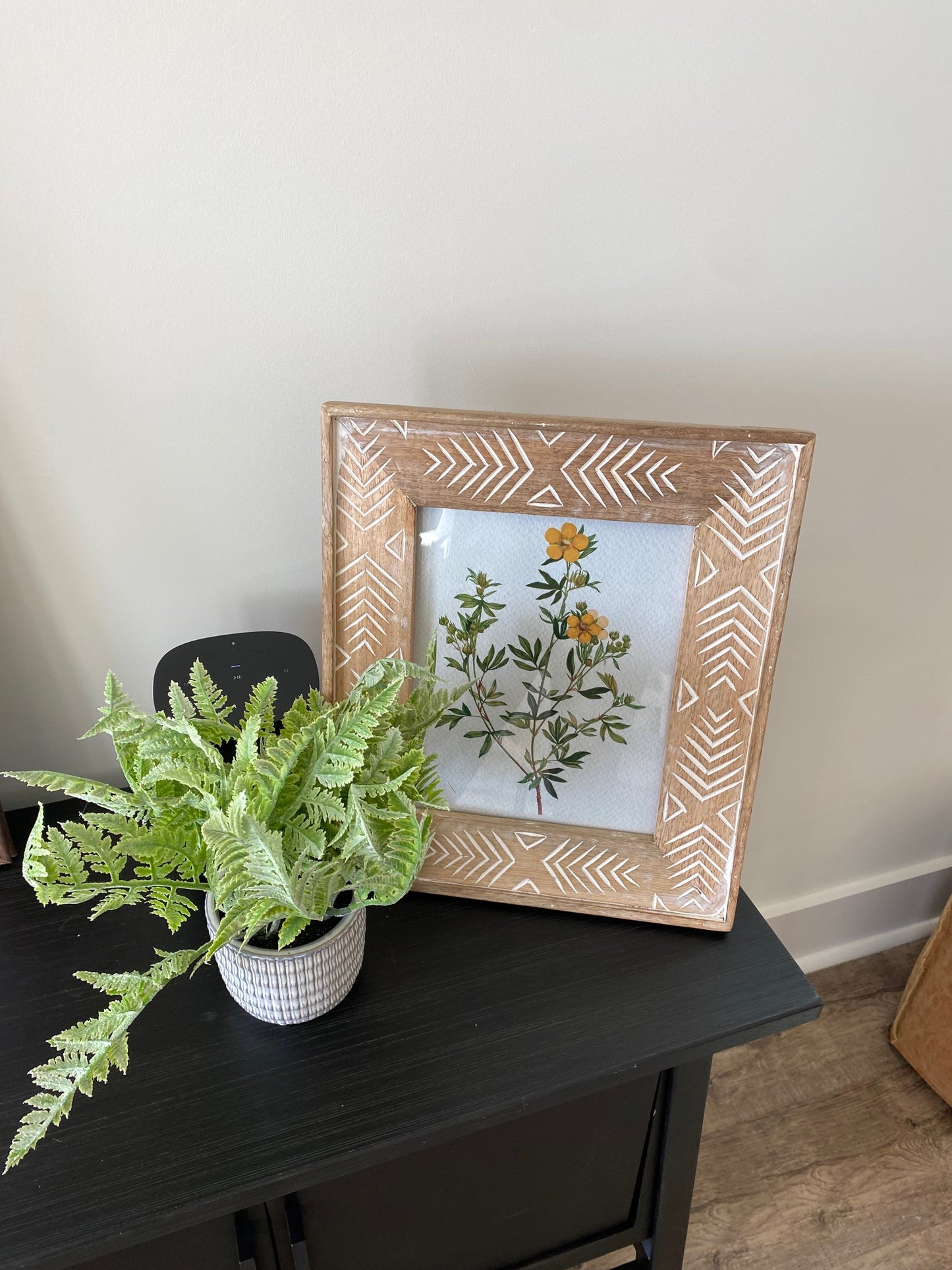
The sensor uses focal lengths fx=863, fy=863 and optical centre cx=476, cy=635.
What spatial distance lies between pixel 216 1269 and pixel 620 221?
922mm

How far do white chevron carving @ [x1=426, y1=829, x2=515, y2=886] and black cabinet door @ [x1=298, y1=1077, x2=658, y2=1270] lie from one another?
0.64 feet

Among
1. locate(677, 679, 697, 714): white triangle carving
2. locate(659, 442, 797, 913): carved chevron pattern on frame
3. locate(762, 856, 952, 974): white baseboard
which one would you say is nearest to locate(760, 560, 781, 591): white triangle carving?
locate(659, 442, 797, 913): carved chevron pattern on frame

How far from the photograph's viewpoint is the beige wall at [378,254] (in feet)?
2.19

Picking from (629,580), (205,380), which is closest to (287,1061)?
(629,580)

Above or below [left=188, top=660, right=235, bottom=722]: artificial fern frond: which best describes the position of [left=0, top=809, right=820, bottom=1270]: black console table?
below

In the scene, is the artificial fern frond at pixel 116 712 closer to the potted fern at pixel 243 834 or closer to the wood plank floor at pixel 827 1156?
the potted fern at pixel 243 834

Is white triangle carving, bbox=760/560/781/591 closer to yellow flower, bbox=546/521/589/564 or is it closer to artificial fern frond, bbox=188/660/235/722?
yellow flower, bbox=546/521/589/564

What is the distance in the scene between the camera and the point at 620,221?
77cm

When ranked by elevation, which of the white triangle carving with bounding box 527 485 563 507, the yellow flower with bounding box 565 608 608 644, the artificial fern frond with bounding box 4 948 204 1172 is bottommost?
the artificial fern frond with bounding box 4 948 204 1172

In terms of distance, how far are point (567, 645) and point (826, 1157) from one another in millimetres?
1065

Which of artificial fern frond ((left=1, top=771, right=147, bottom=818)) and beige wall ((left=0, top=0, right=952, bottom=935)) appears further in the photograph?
beige wall ((left=0, top=0, right=952, bottom=935))

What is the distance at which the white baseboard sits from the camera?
1448 mm

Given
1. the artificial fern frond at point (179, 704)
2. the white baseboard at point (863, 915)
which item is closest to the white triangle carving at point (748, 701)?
the artificial fern frond at point (179, 704)

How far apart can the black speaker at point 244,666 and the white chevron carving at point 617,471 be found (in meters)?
0.30
